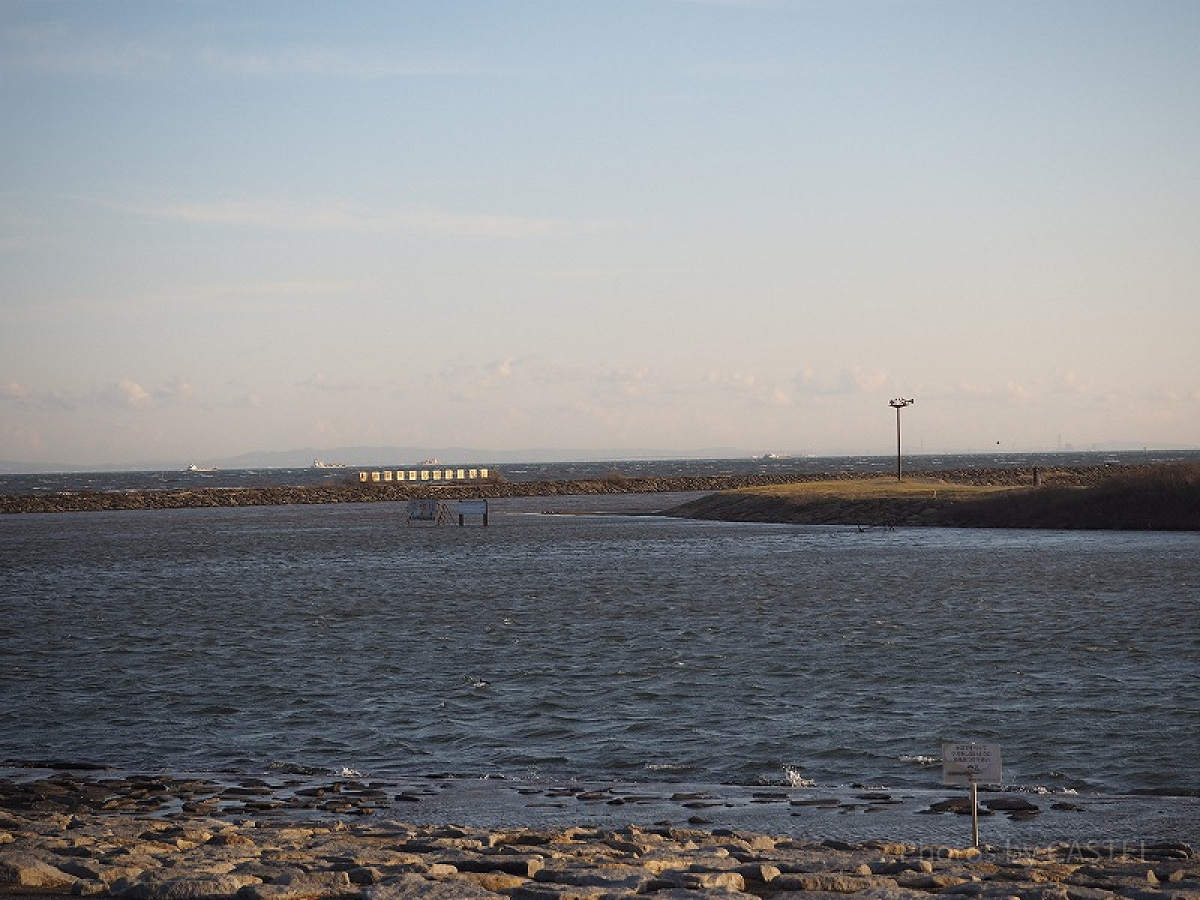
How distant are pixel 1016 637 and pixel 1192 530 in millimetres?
44620

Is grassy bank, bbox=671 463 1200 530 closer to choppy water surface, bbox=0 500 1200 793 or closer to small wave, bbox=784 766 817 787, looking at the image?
choppy water surface, bbox=0 500 1200 793

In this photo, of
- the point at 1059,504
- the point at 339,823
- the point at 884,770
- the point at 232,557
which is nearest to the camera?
the point at 339,823

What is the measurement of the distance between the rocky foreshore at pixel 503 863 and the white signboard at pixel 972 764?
730mm

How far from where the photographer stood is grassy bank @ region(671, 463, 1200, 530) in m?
74.6

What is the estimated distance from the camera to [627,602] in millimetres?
42875

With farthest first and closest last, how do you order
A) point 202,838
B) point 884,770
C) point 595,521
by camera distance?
1. point 595,521
2. point 884,770
3. point 202,838

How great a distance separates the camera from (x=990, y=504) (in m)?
83.2

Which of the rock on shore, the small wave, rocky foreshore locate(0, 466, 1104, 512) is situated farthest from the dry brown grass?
the rock on shore

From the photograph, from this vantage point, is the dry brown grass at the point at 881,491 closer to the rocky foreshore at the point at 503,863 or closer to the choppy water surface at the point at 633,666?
the choppy water surface at the point at 633,666

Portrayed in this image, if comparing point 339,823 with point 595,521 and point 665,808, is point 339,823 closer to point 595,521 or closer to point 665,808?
point 665,808

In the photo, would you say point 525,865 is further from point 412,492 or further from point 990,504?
point 412,492

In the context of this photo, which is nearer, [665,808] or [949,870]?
[949,870]

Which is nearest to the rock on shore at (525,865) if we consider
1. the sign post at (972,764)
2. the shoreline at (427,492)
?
the sign post at (972,764)

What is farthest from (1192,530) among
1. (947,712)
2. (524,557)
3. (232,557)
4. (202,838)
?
(202,838)
